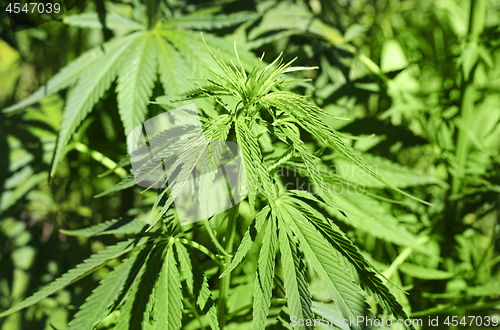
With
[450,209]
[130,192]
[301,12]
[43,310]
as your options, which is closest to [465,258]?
[450,209]

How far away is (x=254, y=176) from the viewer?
0.34m

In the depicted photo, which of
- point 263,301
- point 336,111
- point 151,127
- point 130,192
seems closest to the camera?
point 263,301

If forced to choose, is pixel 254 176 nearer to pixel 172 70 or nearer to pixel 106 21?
pixel 172 70

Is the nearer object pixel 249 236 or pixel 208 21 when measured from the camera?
pixel 249 236

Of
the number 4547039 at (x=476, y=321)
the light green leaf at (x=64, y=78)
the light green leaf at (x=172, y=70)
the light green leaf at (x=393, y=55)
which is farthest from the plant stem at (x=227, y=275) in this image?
the light green leaf at (x=393, y=55)

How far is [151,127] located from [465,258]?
0.74 meters

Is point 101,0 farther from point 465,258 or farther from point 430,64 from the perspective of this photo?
point 465,258

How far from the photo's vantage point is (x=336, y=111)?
713 mm

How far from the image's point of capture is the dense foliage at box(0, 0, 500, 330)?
0.38 meters

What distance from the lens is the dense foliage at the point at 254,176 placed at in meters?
0.38

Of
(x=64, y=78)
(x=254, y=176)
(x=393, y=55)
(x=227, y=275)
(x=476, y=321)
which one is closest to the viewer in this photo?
(x=254, y=176)

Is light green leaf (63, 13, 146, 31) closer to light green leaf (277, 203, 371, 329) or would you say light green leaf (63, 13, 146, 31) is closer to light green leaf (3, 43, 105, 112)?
light green leaf (3, 43, 105, 112)

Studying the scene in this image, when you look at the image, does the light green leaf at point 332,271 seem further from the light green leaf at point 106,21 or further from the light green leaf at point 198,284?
the light green leaf at point 106,21

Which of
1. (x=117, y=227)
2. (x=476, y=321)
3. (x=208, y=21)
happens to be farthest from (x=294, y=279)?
(x=476, y=321)
